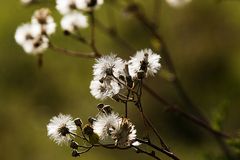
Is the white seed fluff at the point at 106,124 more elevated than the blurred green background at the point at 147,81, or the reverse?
the blurred green background at the point at 147,81

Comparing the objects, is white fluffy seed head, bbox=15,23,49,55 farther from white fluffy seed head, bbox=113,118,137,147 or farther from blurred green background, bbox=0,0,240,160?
blurred green background, bbox=0,0,240,160

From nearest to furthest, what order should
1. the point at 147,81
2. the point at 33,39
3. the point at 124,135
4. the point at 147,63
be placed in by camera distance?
the point at 124,135
the point at 147,63
the point at 33,39
the point at 147,81

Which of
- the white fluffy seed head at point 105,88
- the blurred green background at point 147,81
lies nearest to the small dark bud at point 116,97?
the white fluffy seed head at point 105,88

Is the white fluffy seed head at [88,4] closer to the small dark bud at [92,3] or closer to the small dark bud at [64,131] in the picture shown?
the small dark bud at [92,3]

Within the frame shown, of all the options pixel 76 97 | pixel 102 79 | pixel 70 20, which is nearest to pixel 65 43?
pixel 76 97

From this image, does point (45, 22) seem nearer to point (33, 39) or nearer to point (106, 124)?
point (33, 39)

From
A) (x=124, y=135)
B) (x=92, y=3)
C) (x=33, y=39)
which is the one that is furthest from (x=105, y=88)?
(x=33, y=39)
